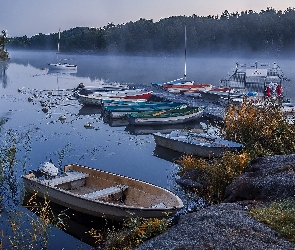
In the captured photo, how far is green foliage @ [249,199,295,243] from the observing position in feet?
19.8

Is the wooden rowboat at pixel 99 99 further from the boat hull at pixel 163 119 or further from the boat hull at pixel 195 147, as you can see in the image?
the boat hull at pixel 195 147

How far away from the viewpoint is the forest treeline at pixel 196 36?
3932 inches

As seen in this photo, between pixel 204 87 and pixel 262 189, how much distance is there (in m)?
27.3

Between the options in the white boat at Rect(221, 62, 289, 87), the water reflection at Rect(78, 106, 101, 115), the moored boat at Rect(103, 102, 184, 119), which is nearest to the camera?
the moored boat at Rect(103, 102, 184, 119)

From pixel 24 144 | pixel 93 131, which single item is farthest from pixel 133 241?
pixel 93 131

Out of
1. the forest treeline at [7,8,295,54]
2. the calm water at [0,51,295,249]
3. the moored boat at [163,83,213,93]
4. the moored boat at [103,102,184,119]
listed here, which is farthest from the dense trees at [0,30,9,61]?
the moored boat at [103,102,184,119]

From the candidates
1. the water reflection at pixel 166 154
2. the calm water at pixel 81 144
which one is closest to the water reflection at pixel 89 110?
the calm water at pixel 81 144

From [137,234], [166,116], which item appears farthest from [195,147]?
[137,234]

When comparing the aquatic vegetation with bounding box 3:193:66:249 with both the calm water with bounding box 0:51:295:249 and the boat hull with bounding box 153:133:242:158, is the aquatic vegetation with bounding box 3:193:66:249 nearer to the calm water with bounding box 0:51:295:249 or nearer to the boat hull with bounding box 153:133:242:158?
the calm water with bounding box 0:51:295:249

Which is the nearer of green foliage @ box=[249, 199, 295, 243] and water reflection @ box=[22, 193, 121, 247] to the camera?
green foliage @ box=[249, 199, 295, 243]

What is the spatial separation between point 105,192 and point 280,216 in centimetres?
464

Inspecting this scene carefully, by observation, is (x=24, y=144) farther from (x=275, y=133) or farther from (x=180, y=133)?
(x=275, y=133)

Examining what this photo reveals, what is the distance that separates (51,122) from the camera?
76.5ft

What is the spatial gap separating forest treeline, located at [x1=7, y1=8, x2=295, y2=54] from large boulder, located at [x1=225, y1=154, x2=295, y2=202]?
3616 inches
